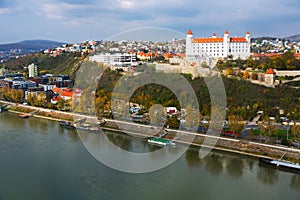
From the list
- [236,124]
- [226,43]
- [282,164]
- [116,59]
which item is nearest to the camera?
[282,164]

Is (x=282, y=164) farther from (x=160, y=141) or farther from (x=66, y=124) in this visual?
(x=66, y=124)

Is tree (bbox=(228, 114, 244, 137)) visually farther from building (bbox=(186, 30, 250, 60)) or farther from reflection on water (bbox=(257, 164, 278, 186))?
building (bbox=(186, 30, 250, 60))

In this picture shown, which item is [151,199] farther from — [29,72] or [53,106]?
[29,72]

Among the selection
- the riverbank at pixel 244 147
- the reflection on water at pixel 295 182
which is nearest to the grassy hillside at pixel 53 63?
the riverbank at pixel 244 147

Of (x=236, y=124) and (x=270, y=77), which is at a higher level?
(x=270, y=77)

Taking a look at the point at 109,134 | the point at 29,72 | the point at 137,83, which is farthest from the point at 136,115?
the point at 29,72

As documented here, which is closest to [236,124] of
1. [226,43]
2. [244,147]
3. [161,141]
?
[244,147]

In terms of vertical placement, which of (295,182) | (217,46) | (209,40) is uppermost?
(209,40)
